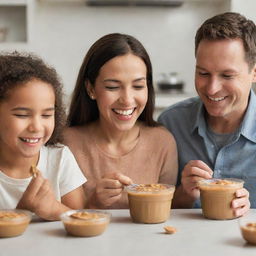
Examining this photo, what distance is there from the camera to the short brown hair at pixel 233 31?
2250 mm

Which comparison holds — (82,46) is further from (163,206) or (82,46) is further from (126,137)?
(163,206)

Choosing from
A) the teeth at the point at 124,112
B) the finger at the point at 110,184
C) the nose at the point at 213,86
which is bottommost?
the finger at the point at 110,184

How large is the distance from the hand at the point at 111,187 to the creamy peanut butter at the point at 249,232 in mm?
453

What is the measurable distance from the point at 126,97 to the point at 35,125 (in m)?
0.47

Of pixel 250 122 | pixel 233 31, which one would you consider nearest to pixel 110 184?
pixel 250 122

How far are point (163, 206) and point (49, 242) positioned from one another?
1.27ft

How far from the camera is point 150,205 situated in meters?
1.67

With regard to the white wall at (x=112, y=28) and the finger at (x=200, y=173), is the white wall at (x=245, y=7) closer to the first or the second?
the white wall at (x=112, y=28)

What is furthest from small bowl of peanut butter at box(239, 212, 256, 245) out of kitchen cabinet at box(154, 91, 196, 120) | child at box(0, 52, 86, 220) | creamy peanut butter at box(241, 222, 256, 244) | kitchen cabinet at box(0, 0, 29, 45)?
kitchen cabinet at box(0, 0, 29, 45)

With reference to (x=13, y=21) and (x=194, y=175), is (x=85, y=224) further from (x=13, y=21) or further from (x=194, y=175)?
(x=13, y=21)

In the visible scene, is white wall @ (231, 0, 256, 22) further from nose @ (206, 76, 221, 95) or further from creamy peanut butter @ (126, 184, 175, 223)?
creamy peanut butter @ (126, 184, 175, 223)

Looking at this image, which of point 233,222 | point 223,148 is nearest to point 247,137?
point 223,148

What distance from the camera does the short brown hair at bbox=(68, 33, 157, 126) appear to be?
85.9 inches

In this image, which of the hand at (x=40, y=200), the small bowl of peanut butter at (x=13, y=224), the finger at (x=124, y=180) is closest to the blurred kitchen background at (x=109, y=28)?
the finger at (x=124, y=180)
